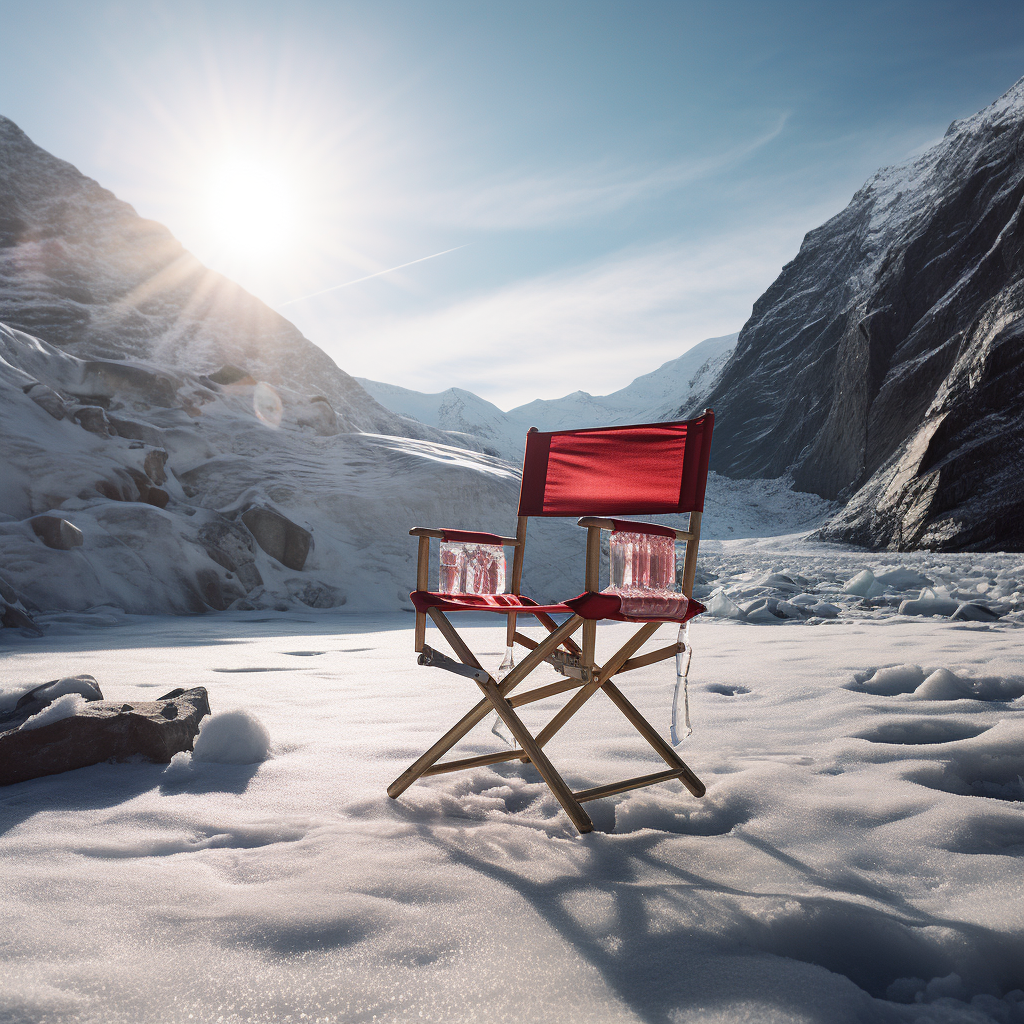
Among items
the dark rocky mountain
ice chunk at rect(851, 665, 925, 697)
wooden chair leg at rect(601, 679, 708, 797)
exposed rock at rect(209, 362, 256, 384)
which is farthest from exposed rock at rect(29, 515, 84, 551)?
the dark rocky mountain

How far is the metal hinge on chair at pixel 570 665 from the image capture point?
5.36 feet

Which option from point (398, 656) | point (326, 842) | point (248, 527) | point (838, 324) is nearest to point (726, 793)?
point (326, 842)

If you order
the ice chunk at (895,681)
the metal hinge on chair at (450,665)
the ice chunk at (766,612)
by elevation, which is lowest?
the ice chunk at (895,681)

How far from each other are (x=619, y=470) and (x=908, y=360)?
21790mm

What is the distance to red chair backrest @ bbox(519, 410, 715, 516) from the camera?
6.55 ft

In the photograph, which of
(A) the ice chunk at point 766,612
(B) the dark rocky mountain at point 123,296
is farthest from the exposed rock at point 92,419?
(B) the dark rocky mountain at point 123,296

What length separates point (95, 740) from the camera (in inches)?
75.3

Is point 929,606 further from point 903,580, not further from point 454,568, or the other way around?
point 454,568

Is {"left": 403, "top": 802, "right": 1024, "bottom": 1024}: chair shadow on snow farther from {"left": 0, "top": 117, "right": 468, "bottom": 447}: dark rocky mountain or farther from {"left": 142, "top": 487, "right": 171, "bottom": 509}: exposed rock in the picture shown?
{"left": 0, "top": 117, "right": 468, "bottom": 447}: dark rocky mountain

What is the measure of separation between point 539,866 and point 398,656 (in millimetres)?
2816

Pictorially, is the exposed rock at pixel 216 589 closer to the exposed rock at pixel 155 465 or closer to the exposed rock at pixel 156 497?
the exposed rock at pixel 156 497

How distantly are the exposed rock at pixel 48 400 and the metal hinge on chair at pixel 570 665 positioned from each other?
8276mm

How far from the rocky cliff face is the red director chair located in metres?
11.3

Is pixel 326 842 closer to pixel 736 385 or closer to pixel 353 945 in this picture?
pixel 353 945
